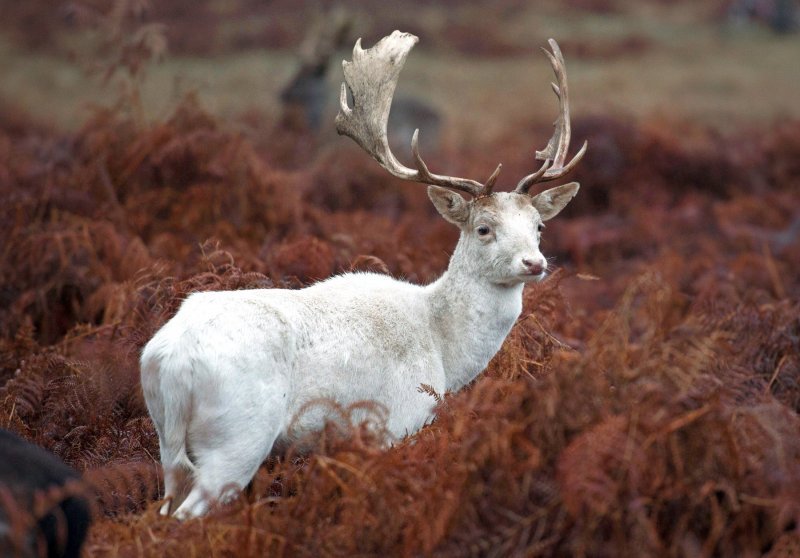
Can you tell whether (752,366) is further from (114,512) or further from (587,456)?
(114,512)

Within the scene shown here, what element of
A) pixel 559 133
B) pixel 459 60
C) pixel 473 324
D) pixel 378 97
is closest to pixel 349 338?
pixel 473 324

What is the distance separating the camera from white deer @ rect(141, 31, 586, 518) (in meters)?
4.79

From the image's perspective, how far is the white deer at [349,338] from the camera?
479 cm

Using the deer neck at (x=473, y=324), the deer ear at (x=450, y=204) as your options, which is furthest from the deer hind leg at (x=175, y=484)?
the deer ear at (x=450, y=204)

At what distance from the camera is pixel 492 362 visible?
20.9 ft

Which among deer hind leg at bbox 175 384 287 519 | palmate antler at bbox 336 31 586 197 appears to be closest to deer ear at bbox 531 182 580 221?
palmate antler at bbox 336 31 586 197

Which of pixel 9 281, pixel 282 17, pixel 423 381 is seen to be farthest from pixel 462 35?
pixel 423 381

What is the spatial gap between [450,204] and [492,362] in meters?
1.07

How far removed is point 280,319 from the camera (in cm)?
513

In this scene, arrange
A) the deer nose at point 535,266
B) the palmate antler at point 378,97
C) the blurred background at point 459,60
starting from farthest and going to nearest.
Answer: the blurred background at point 459,60 < the palmate antler at point 378,97 < the deer nose at point 535,266

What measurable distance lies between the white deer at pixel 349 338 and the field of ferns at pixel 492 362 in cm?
23

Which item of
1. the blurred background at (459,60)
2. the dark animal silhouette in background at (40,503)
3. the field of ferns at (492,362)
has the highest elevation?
the dark animal silhouette in background at (40,503)

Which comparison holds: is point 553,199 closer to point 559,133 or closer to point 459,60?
point 559,133

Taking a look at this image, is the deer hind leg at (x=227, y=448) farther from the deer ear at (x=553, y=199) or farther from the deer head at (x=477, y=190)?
the deer ear at (x=553, y=199)
